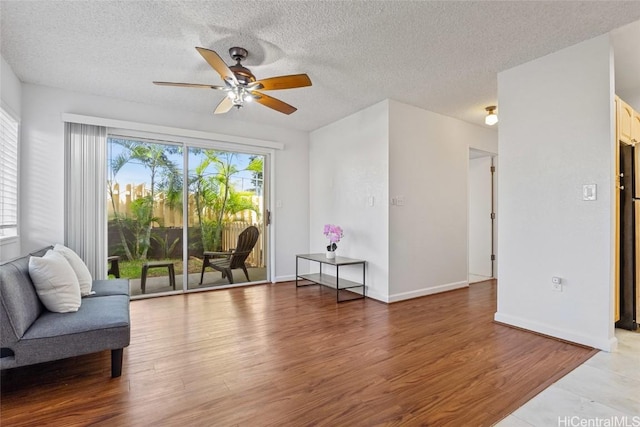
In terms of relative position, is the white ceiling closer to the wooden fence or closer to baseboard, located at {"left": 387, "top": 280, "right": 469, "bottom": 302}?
the wooden fence

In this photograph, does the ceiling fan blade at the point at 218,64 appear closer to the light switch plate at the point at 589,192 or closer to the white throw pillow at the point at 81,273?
the white throw pillow at the point at 81,273

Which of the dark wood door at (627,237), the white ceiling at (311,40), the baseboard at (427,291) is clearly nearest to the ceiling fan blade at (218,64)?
the white ceiling at (311,40)

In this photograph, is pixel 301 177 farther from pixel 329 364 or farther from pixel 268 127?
pixel 329 364

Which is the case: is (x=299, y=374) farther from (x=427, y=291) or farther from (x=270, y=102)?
(x=427, y=291)

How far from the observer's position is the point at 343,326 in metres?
3.11

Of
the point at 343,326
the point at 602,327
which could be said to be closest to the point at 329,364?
the point at 343,326

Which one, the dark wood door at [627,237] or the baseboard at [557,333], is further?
the dark wood door at [627,237]

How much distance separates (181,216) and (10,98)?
6.85ft

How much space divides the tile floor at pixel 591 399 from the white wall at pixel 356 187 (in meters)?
2.08

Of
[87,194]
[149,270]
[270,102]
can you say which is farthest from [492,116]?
[87,194]

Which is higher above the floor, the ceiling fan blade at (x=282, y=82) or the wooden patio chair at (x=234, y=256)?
the ceiling fan blade at (x=282, y=82)

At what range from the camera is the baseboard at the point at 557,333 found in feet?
8.16

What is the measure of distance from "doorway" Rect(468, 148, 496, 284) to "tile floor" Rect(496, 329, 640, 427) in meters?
3.13

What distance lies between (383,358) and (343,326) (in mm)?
755
